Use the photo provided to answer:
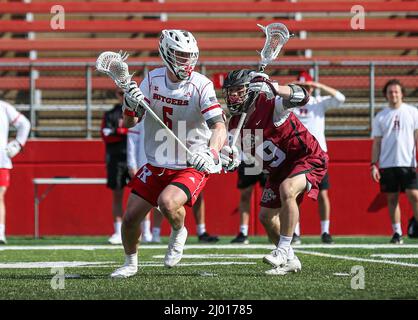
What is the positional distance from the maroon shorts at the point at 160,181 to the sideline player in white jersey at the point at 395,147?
15.0ft

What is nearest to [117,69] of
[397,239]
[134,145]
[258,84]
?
[258,84]

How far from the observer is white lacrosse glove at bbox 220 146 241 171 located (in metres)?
7.09

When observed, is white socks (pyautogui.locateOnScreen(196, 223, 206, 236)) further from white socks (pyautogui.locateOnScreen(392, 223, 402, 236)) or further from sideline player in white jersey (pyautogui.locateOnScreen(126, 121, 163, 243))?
white socks (pyautogui.locateOnScreen(392, 223, 402, 236))

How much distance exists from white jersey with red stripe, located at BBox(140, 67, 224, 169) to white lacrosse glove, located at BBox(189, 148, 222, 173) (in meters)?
0.19

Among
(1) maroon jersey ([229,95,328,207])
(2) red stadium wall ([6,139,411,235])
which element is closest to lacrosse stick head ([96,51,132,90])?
(1) maroon jersey ([229,95,328,207])

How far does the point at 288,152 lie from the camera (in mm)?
7539

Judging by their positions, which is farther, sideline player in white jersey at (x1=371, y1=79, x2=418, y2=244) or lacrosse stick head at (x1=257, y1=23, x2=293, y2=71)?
sideline player in white jersey at (x1=371, y1=79, x2=418, y2=244)

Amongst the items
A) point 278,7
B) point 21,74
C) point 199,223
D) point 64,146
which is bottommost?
point 199,223

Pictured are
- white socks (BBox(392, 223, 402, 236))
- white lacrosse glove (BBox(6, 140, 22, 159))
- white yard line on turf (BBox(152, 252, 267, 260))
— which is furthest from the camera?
white lacrosse glove (BBox(6, 140, 22, 159))

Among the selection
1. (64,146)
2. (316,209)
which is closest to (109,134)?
(64,146)

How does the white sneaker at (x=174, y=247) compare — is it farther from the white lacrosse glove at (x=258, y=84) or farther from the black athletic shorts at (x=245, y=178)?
the black athletic shorts at (x=245, y=178)

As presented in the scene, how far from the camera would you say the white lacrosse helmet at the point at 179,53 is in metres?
A: 6.82

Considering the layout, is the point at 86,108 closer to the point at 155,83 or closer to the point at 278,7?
the point at 278,7
